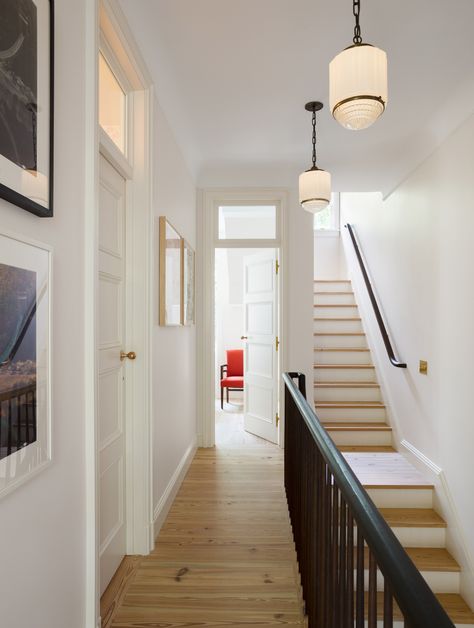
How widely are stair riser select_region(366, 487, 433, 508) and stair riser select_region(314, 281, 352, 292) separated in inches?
129

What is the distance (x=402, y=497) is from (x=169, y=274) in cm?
254

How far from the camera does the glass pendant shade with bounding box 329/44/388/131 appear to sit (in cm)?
147

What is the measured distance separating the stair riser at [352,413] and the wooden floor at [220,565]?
1.07 metres

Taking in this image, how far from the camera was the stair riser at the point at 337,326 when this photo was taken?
5246 mm

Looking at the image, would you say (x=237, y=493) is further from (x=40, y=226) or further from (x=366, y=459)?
(x=40, y=226)

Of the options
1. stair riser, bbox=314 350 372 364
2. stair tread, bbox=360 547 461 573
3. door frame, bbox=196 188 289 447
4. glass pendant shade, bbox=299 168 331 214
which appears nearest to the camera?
stair tread, bbox=360 547 461 573

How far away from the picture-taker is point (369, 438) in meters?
4.10

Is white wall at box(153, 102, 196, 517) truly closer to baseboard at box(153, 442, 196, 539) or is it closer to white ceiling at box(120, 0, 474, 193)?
baseboard at box(153, 442, 196, 539)

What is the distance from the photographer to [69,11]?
128 centimetres

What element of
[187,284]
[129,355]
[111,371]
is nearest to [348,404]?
[187,284]

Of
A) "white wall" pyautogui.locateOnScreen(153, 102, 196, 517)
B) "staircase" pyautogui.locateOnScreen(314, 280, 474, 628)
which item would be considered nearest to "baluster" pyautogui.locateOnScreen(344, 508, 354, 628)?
"white wall" pyautogui.locateOnScreen(153, 102, 196, 517)

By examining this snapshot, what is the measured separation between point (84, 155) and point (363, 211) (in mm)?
4609

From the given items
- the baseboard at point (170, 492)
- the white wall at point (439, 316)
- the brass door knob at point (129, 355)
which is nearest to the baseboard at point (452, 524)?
the white wall at point (439, 316)

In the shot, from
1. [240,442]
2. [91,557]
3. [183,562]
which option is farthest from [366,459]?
[91,557]
